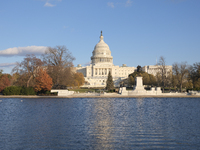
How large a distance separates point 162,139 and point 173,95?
1590 inches

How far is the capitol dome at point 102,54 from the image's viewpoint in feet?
470

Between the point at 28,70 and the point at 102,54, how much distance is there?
300 ft

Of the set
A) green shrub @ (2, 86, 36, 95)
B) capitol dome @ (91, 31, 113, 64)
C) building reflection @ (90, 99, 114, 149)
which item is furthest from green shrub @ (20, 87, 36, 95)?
capitol dome @ (91, 31, 113, 64)

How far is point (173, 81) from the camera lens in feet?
247

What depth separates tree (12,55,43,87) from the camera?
53688 millimetres

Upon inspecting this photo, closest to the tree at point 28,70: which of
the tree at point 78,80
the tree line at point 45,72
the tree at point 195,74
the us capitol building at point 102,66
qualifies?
the tree line at point 45,72

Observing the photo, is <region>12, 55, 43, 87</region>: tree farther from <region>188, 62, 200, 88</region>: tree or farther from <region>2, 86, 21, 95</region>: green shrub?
<region>188, 62, 200, 88</region>: tree

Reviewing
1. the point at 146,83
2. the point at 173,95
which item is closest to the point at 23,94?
the point at 173,95

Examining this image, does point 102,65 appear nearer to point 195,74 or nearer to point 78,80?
point 78,80

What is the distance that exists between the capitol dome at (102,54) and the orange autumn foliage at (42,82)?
89.5 meters

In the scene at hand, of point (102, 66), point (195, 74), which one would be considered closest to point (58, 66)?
point (195, 74)

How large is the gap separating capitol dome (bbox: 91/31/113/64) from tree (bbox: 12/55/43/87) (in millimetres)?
89227

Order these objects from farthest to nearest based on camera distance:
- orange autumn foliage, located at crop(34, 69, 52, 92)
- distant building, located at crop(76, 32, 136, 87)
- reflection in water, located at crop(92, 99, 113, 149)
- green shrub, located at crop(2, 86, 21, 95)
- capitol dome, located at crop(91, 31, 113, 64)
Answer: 1. capitol dome, located at crop(91, 31, 113, 64)
2. distant building, located at crop(76, 32, 136, 87)
3. green shrub, located at crop(2, 86, 21, 95)
4. orange autumn foliage, located at crop(34, 69, 52, 92)
5. reflection in water, located at crop(92, 99, 113, 149)

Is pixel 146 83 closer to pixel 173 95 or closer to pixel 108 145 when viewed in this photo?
pixel 173 95
